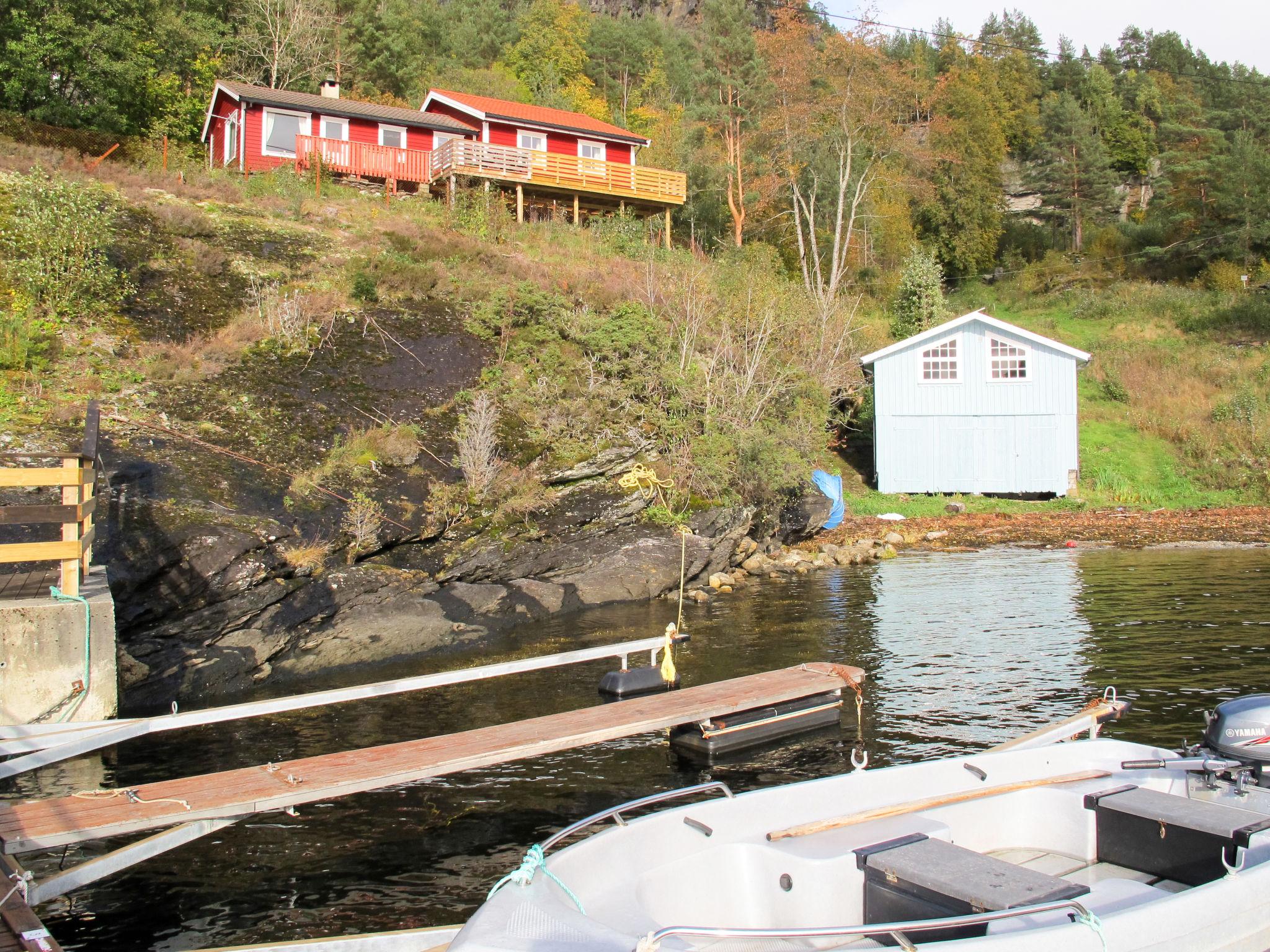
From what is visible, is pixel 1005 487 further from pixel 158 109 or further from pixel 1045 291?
pixel 158 109

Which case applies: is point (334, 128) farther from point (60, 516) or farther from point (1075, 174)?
point (1075, 174)

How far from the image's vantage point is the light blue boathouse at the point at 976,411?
94.1ft

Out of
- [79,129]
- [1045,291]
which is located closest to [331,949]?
[79,129]

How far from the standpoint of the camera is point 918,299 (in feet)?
125

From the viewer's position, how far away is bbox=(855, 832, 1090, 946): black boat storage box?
4453 millimetres

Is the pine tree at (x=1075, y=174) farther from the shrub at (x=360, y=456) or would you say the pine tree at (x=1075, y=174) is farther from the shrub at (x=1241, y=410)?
the shrub at (x=360, y=456)

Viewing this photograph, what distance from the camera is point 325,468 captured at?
16266 millimetres

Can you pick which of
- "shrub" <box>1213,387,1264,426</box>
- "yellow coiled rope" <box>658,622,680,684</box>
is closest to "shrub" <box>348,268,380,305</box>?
"yellow coiled rope" <box>658,622,680,684</box>

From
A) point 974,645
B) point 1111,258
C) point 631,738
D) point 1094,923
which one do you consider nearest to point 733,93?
point 1111,258

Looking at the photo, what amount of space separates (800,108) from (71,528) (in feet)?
116

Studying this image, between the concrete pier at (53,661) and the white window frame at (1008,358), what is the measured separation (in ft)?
85.1

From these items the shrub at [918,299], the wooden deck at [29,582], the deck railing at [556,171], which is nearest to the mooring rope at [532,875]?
the wooden deck at [29,582]

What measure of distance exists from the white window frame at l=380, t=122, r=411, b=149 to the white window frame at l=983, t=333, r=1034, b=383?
21142 mm

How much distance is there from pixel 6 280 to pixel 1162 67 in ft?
281
